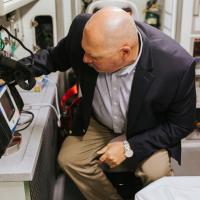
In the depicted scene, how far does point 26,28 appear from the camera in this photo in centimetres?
200

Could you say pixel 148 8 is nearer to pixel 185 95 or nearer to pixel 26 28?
pixel 26 28

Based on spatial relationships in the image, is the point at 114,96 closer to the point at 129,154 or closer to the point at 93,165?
the point at 129,154

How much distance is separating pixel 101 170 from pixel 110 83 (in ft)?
1.41

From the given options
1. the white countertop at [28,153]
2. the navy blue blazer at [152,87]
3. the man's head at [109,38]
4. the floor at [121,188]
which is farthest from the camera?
the floor at [121,188]

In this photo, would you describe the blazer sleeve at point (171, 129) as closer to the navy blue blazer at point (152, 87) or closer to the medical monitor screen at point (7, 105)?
the navy blue blazer at point (152, 87)

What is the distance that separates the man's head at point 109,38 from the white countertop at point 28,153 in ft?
1.09

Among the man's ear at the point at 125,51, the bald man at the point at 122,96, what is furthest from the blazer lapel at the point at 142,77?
the man's ear at the point at 125,51

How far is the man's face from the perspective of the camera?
116 centimetres

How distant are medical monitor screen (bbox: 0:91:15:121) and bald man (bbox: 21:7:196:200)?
271mm

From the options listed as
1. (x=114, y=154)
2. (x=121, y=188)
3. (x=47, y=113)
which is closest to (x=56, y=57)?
(x=47, y=113)

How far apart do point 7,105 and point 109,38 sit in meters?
0.42

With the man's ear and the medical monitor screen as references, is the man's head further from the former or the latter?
the medical monitor screen

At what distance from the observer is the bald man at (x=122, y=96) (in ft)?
3.91

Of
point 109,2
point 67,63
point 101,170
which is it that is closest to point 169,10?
point 109,2
